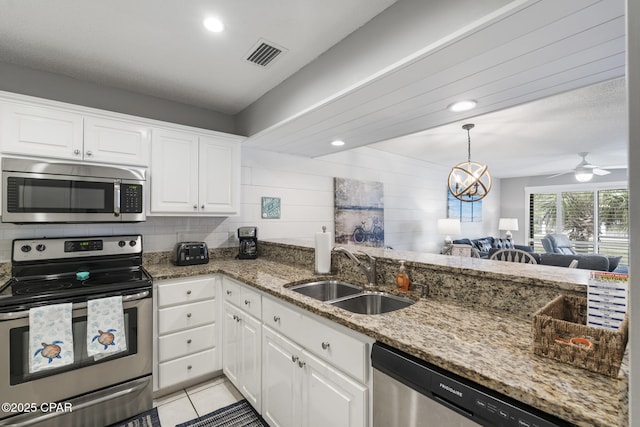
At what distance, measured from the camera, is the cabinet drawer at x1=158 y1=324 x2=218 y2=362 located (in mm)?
2176

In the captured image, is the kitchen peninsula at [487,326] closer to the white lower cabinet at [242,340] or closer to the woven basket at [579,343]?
the woven basket at [579,343]

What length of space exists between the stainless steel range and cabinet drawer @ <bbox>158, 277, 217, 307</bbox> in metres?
0.15

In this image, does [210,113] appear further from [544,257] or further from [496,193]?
[496,193]

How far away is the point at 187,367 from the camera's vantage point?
7.45ft

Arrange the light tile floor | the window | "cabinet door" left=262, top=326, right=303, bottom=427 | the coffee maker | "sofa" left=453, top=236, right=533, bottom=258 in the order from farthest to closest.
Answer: the window < "sofa" left=453, top=236, right=533, bottom=258 < the coffee maker < the light tile floor < "cabinet door" left=262, top=326, right=303, bottom=427

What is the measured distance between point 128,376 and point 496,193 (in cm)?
895

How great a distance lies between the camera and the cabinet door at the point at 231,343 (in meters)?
2.16

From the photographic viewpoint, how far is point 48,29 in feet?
5.89

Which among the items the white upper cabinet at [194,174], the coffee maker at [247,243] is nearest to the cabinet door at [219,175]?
the white upper cabinet at [194,174]

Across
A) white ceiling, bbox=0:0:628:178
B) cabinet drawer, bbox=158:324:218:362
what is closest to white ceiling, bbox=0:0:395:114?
white ceiling, bbox=0:0:628:178

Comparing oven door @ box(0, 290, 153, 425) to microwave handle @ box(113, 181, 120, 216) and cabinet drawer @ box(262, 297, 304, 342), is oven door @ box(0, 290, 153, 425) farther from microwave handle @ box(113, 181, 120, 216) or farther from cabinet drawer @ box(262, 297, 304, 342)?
cabinet drawer @ box(262, 297, 304, 342)

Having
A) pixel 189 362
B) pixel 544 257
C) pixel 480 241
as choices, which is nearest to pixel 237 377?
pixel 189 362

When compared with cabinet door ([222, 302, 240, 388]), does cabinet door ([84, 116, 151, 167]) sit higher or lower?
higher

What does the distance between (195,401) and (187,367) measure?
0.80 feet
